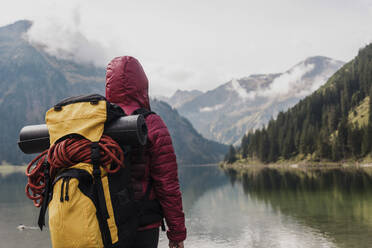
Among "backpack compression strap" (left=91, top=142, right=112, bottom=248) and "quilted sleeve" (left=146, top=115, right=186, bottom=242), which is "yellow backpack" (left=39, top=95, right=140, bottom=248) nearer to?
"backpack compression strap" (left=91, top=142, right=112, bottom=248)

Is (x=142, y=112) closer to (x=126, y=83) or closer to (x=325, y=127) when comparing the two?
(x=126, y=83)

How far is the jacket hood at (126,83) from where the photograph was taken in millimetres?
4746

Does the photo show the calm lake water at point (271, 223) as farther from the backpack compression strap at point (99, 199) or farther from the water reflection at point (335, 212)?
the backpack compression strap at point (99, 199)

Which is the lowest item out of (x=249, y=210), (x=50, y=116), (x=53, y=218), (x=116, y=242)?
(x=249, y=210)

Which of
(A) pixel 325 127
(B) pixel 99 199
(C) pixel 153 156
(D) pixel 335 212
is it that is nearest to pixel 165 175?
(C) pixel 153 156

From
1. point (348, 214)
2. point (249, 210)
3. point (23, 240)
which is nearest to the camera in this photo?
point (23, 240)

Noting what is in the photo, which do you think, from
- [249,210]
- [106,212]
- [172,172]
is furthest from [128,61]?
[249,210]

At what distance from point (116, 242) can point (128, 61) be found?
2419 millimetres

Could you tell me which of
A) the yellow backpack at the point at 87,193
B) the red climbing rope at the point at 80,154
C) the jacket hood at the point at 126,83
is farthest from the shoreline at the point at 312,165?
the red climbing rope at the point at 80,154

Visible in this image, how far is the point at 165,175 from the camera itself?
4.46 m

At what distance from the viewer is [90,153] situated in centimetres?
365

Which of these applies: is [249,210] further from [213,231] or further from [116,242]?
[116,242]

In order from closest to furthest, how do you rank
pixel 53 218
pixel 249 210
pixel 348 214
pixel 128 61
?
pixel 53 218, pixel 128 61, pixel 348 214, pixel 249 210

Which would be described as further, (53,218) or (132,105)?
(132,105)
